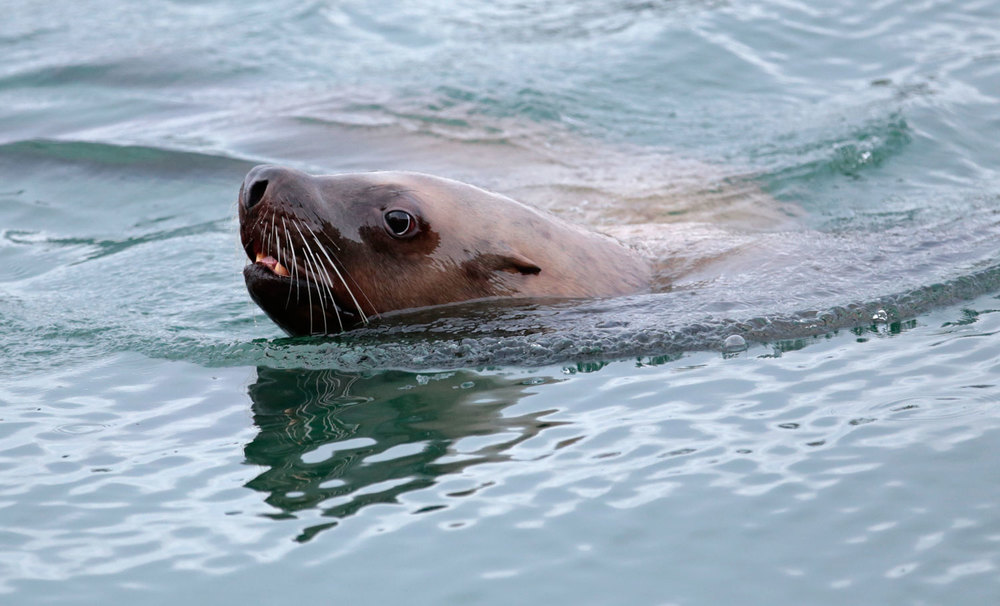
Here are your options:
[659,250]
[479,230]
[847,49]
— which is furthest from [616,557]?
[847,49]

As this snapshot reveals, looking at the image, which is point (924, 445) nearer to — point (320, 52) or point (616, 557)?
point (616, 557)

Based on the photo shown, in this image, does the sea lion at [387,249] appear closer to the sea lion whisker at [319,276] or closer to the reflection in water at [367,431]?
the sea lion whisker at [319,276]

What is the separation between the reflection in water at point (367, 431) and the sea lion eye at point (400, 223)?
603 mm

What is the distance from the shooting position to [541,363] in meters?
5.09

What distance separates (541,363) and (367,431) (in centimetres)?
93

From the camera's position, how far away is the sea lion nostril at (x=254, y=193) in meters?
4.94

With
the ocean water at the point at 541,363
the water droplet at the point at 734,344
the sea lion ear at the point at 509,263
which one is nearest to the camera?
the ocean water at the point at 541,363

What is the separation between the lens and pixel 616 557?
355cm

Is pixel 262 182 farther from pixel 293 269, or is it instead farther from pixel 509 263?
pixel 509 263

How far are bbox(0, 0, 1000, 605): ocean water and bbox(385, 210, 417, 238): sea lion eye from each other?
0.38 metres

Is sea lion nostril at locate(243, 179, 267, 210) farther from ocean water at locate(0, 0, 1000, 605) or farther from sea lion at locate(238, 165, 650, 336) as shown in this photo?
ocean water at locate(0, 0, 1000, 605)

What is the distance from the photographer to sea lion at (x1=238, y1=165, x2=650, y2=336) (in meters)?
5.01

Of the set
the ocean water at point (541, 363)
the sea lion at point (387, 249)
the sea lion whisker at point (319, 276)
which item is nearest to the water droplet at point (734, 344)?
the ocean water at point (541, 363)

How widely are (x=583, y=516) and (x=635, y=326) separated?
1612mm
